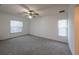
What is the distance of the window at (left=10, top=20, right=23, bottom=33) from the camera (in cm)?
858

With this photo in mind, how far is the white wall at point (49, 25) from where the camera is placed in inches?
272

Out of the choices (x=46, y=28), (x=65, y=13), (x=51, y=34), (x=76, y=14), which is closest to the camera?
(x=76, y=14)

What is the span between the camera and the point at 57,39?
23.9ft

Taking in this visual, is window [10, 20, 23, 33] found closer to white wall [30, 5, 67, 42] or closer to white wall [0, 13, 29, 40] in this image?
white wall [0, 13, 29, 40]

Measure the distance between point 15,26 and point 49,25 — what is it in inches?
123

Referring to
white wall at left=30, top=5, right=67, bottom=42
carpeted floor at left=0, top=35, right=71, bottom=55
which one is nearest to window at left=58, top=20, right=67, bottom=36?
white wall at left=30, top=5, right=67, bottom=42

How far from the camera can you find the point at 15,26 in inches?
362

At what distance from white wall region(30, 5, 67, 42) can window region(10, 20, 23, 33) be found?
1447 mm

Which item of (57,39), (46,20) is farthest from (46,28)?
(57,39)

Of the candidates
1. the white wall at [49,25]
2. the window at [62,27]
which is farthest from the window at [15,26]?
the window at [62,27]

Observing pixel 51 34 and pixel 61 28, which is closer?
pixel 61 28

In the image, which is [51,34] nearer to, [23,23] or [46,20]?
[46,20]
